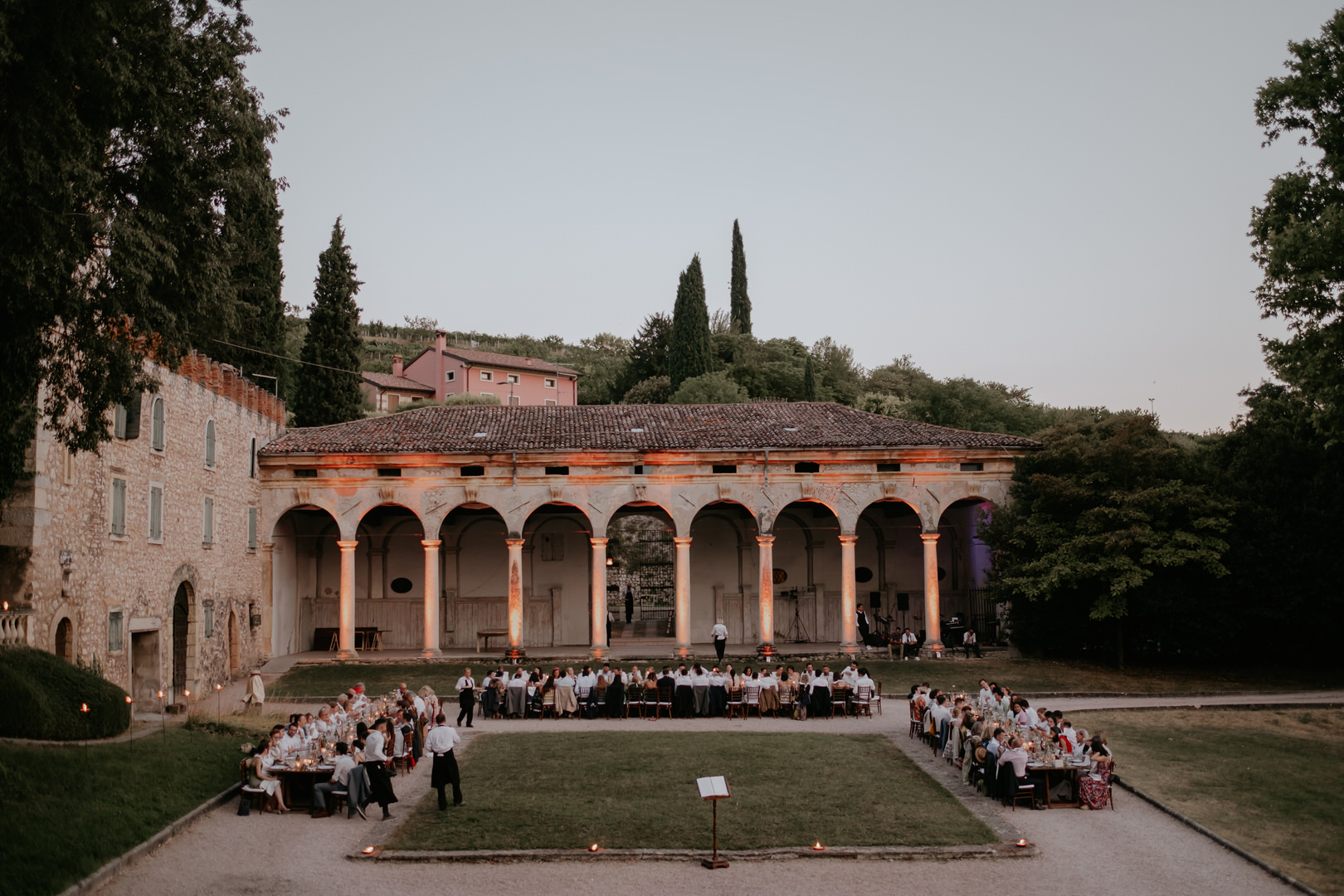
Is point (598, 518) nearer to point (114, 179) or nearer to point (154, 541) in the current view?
point (154, 541)

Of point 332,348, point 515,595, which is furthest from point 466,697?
point 332,348

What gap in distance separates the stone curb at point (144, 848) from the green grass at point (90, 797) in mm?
98

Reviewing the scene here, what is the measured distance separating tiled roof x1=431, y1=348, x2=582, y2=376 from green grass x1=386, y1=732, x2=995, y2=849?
51884mm

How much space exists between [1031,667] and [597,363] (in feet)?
210

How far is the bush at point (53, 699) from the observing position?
16.2m

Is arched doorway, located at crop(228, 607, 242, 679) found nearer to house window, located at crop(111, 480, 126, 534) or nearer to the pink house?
house window, located at crop(111, 480, 126, 534)

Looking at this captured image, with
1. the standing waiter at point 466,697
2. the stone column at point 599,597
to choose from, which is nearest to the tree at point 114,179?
the standing waiter at point 466,697

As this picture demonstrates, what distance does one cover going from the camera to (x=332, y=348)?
4462 cm

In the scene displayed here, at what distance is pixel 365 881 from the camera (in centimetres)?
1241

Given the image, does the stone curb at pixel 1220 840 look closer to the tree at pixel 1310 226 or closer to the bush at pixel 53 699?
the tree at pixel 1310 226

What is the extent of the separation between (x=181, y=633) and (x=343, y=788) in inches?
524

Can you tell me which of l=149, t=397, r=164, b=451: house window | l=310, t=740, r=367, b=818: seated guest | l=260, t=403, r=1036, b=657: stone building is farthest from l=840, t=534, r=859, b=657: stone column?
l=310, t=740, r=367, b=818: seated guest

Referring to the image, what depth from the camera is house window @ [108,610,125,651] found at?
71.5 ft

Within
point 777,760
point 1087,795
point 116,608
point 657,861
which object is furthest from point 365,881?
point 116,608
